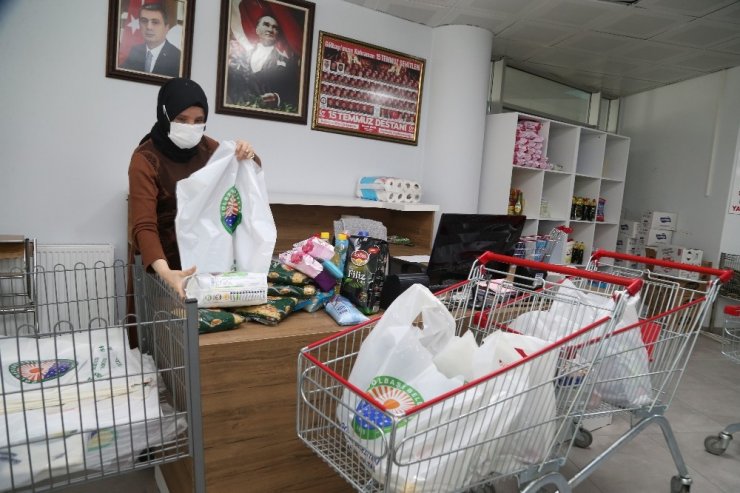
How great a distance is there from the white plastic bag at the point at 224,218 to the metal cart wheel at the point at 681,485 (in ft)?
6.20

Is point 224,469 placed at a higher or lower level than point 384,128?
lower

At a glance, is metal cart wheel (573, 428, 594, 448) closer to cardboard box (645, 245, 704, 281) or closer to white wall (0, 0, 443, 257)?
white wall (0, 0, 443, 257)

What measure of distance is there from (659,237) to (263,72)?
4.49 m

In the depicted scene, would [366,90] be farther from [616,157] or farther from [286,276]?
[616,157]

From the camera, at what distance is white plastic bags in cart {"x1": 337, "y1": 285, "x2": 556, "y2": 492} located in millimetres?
1062

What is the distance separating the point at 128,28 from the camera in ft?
8.94

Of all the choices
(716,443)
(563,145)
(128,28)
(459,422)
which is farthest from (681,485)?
(128,28)

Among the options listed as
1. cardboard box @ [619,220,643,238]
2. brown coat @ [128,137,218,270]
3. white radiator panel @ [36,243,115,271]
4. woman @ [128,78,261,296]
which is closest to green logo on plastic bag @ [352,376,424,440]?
brown coat @ [128,137,218,270]

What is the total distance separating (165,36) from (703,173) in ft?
16.9

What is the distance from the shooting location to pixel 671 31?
3746 mm

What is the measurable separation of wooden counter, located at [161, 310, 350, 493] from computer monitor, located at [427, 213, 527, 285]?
50cm

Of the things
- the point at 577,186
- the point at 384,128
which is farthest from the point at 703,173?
the point at 384,128

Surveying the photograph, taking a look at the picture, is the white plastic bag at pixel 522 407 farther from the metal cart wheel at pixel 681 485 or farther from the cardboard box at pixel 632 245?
the cardboard box at pixel 632 245

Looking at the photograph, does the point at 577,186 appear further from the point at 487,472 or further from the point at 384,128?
the point at 487,472
